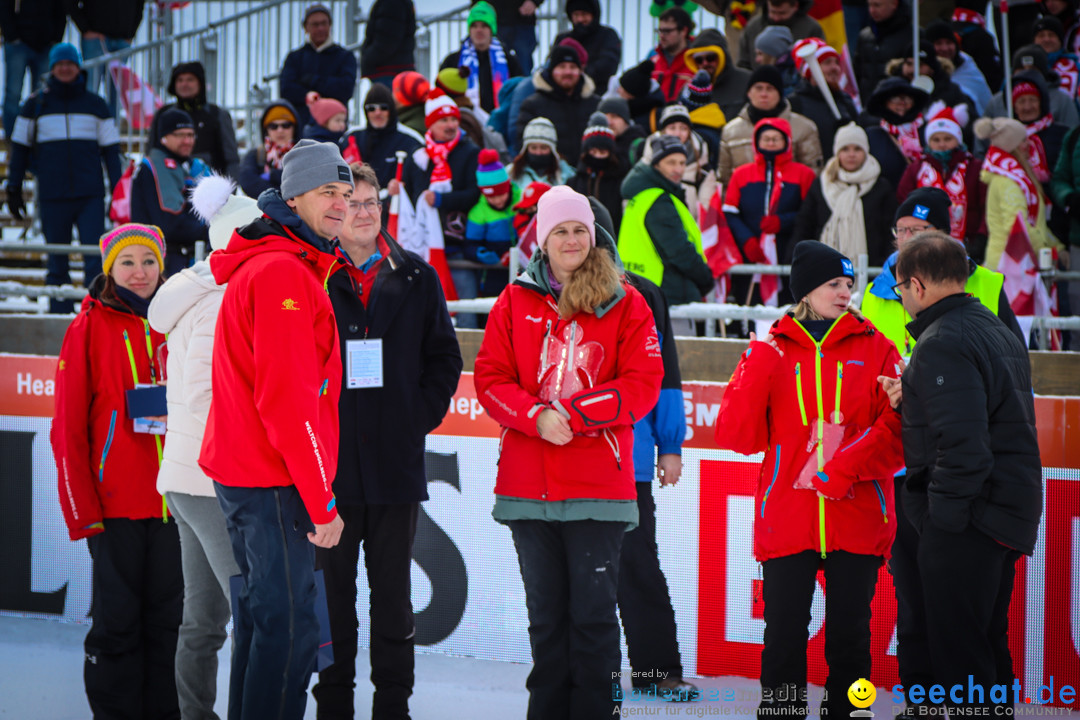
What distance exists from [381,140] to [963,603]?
6.10 m

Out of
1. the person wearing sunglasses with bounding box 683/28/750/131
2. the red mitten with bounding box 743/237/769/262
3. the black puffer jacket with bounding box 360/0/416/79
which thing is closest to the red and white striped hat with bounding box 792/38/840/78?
the person wearing sunglasses with bounding box 683/28/750/131

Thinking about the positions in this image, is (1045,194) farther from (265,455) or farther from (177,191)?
(265,455)

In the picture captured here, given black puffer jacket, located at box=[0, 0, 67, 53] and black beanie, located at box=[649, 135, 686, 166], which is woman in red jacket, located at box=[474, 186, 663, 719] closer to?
black beanie, located at box=[649, 135, 686, 166]

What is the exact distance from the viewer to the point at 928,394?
3.59 m

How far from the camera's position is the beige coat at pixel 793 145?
834cm

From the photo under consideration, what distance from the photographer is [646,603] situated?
4672 mm

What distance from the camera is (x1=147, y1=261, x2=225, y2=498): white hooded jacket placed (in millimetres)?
3672

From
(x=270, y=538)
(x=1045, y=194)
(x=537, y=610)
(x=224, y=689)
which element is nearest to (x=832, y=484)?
(x=537, y=610)

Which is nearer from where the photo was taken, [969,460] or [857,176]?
[969,460]

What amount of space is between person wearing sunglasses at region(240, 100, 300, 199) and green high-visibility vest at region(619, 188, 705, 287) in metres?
3.19

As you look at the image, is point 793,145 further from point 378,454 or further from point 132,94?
point 132,94

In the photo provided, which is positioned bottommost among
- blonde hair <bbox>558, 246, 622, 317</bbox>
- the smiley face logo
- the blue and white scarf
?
the smiley face logo

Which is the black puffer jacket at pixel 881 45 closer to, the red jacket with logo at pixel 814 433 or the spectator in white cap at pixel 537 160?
the spectator in white cap at pixel 537 160

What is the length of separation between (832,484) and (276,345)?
1945mm
